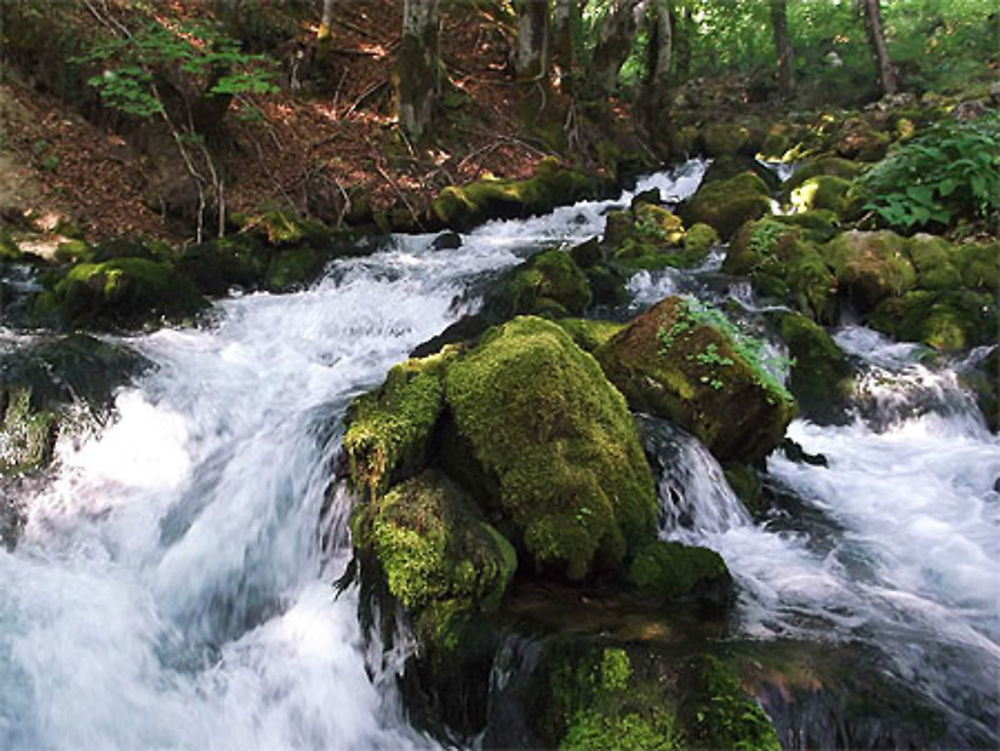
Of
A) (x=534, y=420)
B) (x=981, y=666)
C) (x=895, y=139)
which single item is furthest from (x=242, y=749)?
(x=895, y=139)

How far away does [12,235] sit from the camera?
9.29 meters

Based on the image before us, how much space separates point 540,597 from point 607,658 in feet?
2.19

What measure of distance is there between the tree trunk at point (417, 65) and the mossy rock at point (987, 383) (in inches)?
418

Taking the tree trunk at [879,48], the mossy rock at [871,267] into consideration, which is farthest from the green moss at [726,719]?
the tree trunk at [879,48]

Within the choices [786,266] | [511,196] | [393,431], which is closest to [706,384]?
[393,431]

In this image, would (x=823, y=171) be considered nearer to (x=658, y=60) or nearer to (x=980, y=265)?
(x=980, y=265)

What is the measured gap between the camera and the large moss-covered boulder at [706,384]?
4863mm

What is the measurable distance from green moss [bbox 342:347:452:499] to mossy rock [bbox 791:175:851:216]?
27.7ft

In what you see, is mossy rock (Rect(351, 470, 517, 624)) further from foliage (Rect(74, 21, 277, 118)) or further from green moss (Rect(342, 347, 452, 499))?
foliage (Rect(74, 21, 277, 118))

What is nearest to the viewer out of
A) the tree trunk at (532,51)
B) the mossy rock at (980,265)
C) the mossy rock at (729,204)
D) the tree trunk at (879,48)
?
the mossy rock at (980,265)

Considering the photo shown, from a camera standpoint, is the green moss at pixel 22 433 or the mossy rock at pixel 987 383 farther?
the mossy rock at pixel 987 383

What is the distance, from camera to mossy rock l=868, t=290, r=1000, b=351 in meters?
7.05

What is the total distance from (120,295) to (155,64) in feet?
17.9

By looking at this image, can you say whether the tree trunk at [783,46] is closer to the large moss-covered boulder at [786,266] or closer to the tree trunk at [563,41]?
the tree trunk at [563,41]
